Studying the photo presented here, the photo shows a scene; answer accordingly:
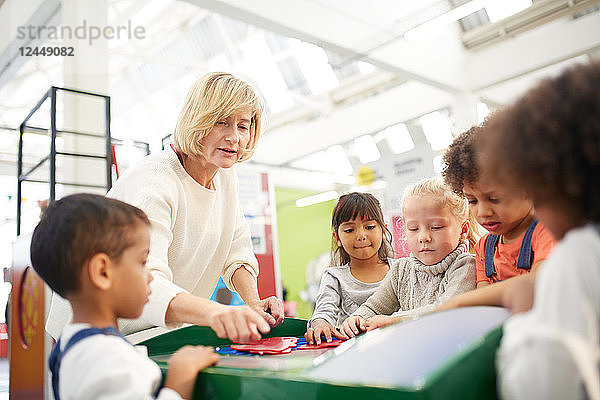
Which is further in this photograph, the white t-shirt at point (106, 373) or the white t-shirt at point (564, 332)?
the white t-shirt at point (106, 373)

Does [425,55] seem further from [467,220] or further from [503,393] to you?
[503,393]

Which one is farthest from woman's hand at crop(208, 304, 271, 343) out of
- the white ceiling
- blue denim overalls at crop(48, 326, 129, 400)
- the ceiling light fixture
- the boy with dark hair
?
the ceiling light fixture

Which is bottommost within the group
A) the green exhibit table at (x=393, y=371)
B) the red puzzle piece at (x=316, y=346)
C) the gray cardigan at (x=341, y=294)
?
the green exhibit table at (x=393, y=371)

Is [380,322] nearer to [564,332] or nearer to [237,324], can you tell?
[237,324]

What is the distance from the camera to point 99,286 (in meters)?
0.79

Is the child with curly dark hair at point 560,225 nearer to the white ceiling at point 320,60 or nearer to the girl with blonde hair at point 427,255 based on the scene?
the girl with blonde hair at point 427,255

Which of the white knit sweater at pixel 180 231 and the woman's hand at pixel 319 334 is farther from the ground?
the white knit sweater at pixel 180 231

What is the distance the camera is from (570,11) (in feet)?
15.5

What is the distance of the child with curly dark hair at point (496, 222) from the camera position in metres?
0.94

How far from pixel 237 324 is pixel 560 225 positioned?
516 mm

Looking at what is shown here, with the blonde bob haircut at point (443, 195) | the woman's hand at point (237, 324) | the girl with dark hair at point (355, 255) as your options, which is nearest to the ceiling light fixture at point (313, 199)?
the girl with dark hair at point (355, 255)

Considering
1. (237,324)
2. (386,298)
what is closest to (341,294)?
(386,298)

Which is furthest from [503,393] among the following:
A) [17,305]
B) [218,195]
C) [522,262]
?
[17,305]

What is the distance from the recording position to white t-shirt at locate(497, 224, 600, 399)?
463 mm
